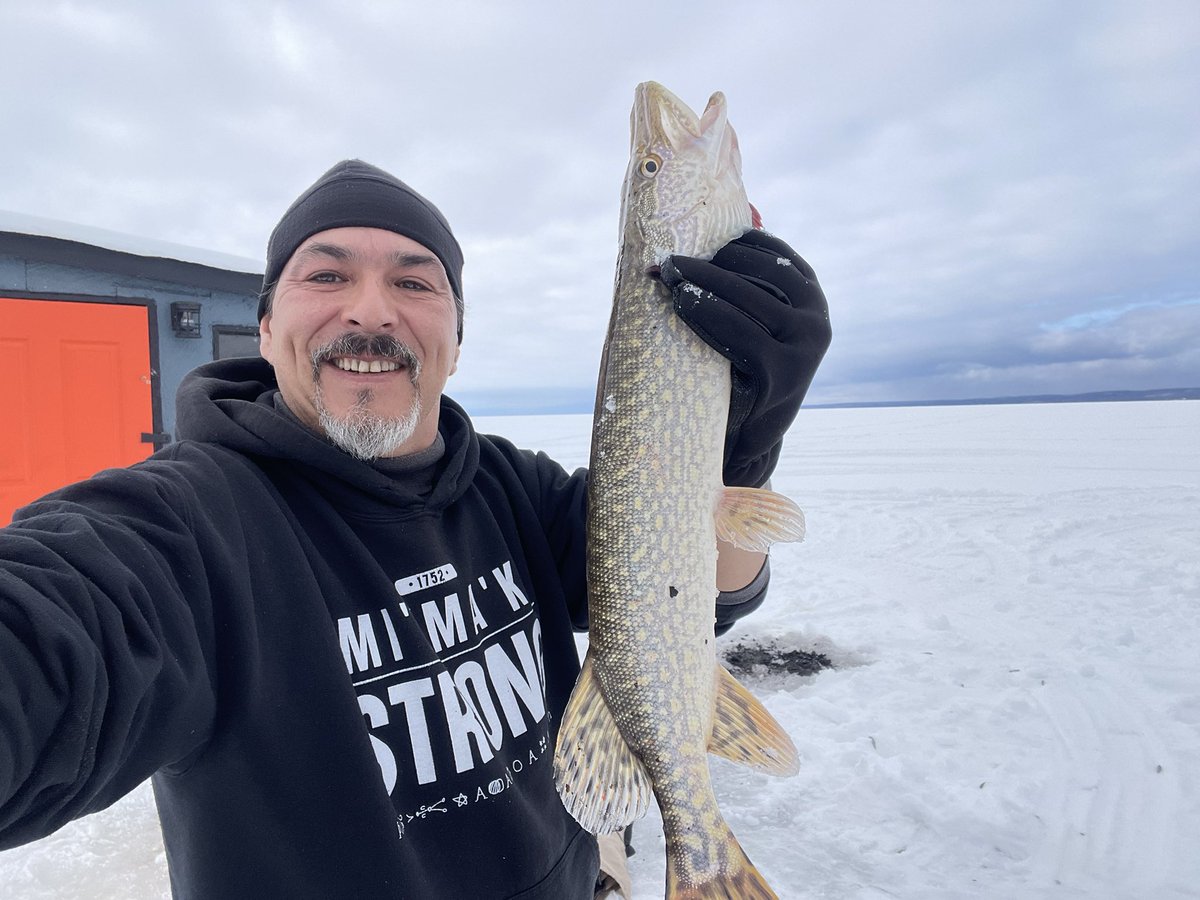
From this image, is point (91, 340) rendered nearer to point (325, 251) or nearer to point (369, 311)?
point (325, 251)

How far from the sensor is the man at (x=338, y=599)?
42.1 inches

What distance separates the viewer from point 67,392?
4.93 meters

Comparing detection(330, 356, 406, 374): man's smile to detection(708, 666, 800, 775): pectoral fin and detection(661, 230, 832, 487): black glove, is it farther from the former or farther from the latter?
detection(708, 666, 800, 775): pectoral fin

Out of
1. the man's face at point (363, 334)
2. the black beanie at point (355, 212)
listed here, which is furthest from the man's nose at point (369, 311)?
the black beanie at point (355, 212)

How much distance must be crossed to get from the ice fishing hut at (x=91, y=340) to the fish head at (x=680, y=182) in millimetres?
4871

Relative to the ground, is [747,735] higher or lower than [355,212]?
lower

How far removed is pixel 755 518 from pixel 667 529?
26 centimetres

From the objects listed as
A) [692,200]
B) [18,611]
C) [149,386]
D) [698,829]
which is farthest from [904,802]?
[149,386]

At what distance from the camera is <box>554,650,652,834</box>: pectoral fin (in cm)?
162

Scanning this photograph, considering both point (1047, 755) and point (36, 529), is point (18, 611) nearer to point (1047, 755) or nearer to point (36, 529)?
point (36, 529)

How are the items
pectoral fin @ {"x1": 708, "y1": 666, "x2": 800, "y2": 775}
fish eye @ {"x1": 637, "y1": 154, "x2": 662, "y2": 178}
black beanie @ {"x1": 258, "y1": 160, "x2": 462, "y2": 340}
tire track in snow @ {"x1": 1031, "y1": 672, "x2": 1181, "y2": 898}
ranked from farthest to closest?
1. tire track in snow @ {"x1": 1031, "y1": 672, "x2": 1181, "y2": 898}
2. black beanie @ {"x1": 258, "y1": 160, "x2": 462, "y2": 340}
3. fish eye @ {"x1": 637, "y1": 154, "x2": 662, "y2": 178}
4. pectoral fin @ {"x1": 708, "y1": 666, "x2": 800, "y2": 775}

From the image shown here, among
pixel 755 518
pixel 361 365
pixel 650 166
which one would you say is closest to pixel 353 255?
pixel 361 365

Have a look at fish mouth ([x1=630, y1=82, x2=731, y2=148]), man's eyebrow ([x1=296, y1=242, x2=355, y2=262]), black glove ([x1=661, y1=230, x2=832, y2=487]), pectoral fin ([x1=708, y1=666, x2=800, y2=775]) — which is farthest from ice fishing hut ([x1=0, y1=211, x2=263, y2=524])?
pectoral fin ([x1=708, y1=666, x2=800, y2=775])

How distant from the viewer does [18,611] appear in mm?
Answer: 979
